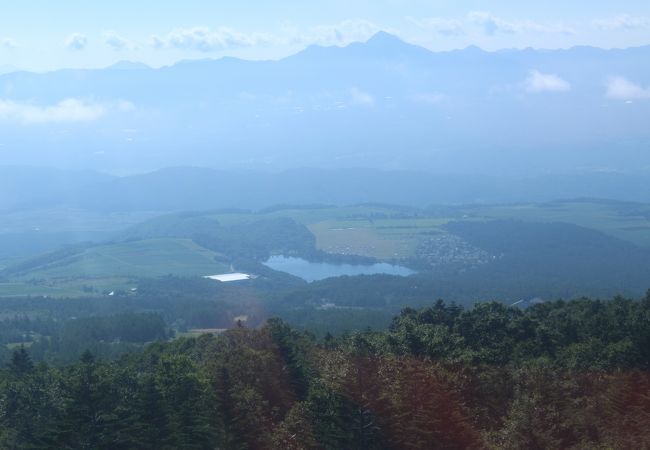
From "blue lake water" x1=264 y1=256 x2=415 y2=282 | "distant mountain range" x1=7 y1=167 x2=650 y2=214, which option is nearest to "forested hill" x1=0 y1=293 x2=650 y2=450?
"blue lake water" x1=264 y1=256 x2=415 y2=282

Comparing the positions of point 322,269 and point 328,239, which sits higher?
point 328,239

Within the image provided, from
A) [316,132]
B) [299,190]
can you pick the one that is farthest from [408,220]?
[316,132]

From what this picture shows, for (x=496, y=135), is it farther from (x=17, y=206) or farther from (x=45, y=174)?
(x=17, y=206)

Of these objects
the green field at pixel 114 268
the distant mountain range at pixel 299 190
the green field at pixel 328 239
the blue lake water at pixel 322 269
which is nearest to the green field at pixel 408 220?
the green field at pixel 328 239

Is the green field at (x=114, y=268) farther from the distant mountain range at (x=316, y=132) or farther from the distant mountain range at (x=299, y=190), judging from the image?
the distant mountain range at (x=316, y=132)

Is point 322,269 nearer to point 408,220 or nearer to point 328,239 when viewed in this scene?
point 328,239
